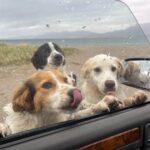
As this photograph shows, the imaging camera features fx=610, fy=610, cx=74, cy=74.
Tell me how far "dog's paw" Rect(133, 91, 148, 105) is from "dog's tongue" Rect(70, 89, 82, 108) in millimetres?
547

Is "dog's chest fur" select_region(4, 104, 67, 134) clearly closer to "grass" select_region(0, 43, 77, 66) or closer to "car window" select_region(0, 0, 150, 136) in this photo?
"car window" select_region(0, 0, 150, 136)

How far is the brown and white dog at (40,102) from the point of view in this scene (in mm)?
2602

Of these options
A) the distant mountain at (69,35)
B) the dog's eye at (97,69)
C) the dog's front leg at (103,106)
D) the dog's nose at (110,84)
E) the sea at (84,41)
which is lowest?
the dog's front leg at (103,106)

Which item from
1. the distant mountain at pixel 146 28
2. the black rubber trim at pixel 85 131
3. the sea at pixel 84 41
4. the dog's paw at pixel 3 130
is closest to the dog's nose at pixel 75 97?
the black rubber trim at pixel 85 131

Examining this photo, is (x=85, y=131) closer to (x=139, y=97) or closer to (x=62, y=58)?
(x=62, y=58)

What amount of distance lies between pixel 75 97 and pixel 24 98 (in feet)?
0.92

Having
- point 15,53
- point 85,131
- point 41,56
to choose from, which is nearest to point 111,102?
point 85,131

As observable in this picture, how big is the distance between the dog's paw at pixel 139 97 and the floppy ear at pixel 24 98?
0.83m

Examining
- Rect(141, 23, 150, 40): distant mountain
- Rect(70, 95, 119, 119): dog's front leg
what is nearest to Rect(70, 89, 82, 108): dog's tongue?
Rect(70, 95, 119, 119): dog's front leg

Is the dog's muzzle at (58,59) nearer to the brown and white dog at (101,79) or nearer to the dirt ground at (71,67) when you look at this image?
the dirt ground at (71,67)

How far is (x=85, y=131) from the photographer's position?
112 inches

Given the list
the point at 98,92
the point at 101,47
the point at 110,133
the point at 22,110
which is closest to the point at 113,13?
the point at 101,47

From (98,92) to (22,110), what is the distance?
22.6 inches

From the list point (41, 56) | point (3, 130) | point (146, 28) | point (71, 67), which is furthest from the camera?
point (146, 28)
